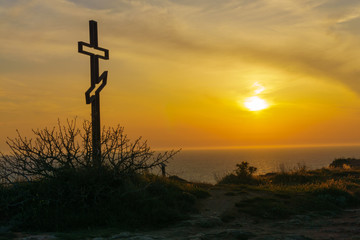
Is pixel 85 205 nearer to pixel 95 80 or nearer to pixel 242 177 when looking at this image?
pixel 95 80

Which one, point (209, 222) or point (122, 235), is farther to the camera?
point (209, 222)

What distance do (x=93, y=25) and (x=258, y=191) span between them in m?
10.3

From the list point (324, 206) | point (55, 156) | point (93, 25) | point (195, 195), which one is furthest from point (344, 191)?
point (93, 25)

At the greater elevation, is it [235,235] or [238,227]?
[235,235]

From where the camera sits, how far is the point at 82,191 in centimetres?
1172

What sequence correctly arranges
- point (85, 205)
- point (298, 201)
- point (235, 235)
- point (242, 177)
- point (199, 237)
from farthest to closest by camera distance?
point (242, 177) → point (298, 201) → point (85, 205) → point (235, 235) → point (199, 237)

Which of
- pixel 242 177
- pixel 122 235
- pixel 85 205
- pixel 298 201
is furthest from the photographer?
pixel 242 177

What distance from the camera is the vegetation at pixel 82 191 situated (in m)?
10.9

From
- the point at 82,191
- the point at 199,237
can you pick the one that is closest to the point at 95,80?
the point at 82,191

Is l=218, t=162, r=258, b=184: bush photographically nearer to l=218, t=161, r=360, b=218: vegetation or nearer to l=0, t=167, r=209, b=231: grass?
l=218, t=161, r=360, b=218: vegetation

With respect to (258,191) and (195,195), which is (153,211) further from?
(258,191)

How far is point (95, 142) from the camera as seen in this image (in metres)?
13.8

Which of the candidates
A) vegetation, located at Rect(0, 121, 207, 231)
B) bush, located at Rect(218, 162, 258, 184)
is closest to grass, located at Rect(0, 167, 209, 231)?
vegetation, located at Rect(0, 121, 207, 231)

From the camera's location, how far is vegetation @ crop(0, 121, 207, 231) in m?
10.9
